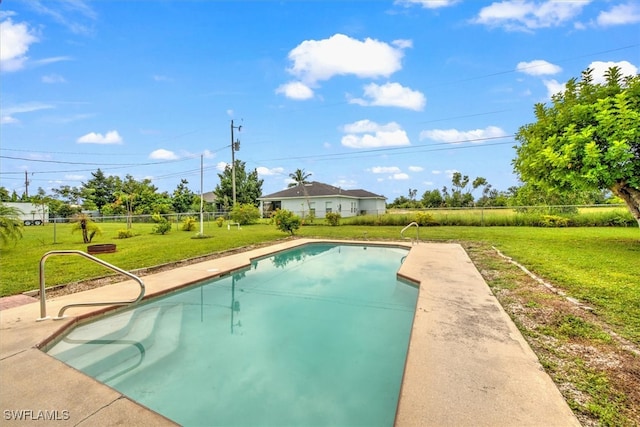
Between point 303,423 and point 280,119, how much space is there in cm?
2511

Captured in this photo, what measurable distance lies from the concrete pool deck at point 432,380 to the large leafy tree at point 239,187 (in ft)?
89.6

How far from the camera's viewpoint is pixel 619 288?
198 inches

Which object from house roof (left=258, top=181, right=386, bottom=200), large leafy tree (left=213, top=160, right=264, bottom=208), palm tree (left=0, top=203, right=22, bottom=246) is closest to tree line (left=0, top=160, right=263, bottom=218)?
large leafy tree (left=213, top=160, right=264, bottom=208)

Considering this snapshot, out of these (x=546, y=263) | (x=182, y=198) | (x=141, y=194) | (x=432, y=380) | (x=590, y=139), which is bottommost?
(x=432, y=380)

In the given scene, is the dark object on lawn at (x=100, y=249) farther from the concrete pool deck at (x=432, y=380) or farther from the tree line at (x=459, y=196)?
the tree line at (x=459, y=196)

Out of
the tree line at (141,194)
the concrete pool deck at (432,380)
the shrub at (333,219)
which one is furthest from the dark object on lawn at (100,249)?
the tree line at (141,194)

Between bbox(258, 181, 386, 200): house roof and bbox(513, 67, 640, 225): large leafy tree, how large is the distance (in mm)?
17640

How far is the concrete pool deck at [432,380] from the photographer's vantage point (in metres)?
2.13

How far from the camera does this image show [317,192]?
27141 mm

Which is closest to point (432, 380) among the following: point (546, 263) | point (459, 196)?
point (546, 263)

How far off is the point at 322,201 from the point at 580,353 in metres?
23.7

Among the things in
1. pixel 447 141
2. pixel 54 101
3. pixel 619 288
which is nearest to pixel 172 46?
pixel 54 101

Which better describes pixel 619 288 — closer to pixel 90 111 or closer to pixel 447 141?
pixel 447 141

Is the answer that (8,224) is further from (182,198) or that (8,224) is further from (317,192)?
(182,198)
